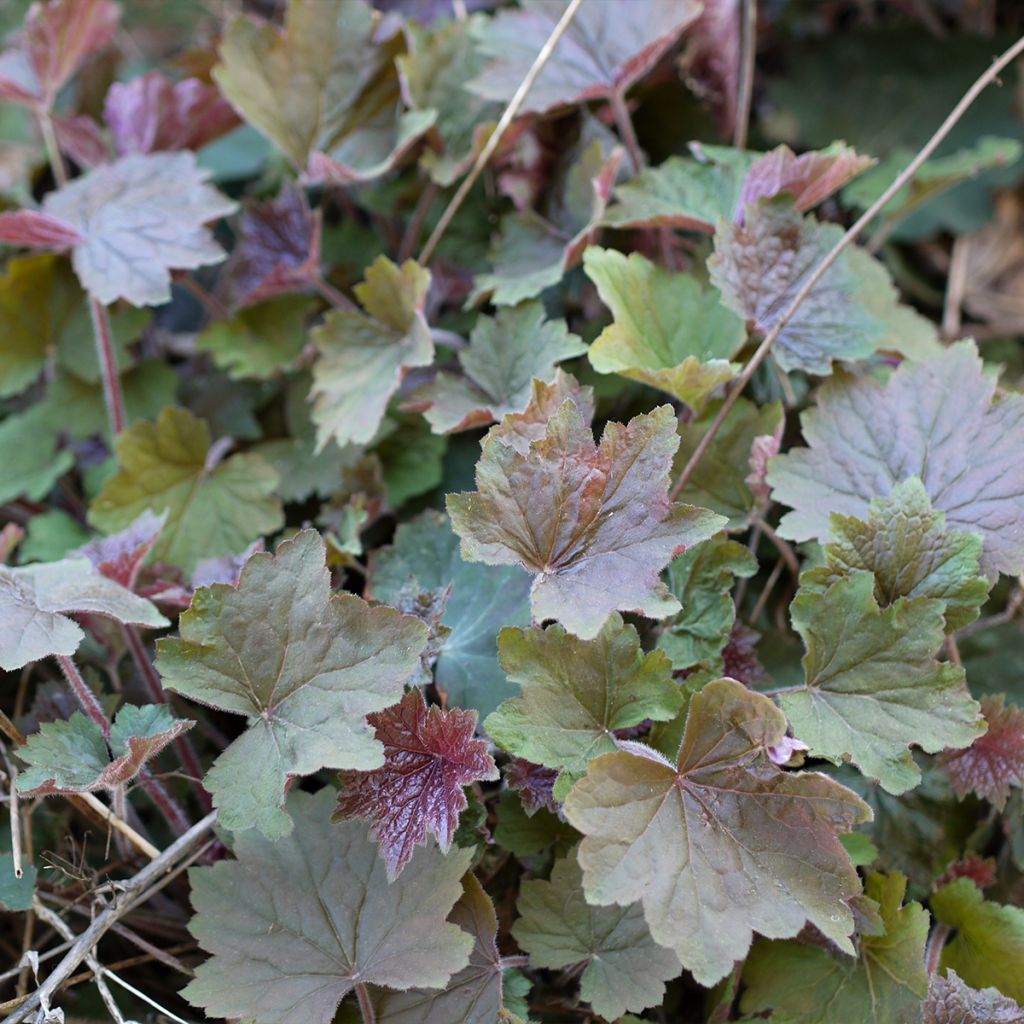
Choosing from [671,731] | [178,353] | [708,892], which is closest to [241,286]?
[178,353]

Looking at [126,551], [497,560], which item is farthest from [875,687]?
[126,551]

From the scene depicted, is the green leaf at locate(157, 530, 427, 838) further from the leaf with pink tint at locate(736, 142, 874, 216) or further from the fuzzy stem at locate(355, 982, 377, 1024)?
the leaf with pink tint at locate(736, 142, 874, 216)

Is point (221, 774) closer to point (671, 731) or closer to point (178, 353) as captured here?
point (671, 731)

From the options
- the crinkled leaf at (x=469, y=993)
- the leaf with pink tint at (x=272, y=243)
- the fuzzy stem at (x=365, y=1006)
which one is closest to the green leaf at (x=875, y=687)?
the crinkled leaf at (x=469, y=993)

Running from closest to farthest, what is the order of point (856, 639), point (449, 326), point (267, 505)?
point (856, 639), point (267, 505), point (449, 326)

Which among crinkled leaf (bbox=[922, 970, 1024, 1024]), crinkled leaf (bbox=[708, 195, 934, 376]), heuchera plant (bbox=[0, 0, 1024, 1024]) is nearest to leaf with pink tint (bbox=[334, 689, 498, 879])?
heuchera plant (bbox=[0, 0, 1024, 1024])

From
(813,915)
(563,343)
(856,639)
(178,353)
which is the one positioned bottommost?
(178,353)

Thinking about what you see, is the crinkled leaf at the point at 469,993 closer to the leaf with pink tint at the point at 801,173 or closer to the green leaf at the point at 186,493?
the green leaf at the point at 186,493
